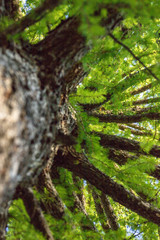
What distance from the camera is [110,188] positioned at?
7.20 ft

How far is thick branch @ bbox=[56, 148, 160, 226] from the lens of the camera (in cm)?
210

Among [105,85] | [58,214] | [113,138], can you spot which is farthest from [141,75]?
[58,214]

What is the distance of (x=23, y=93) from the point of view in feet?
3.59

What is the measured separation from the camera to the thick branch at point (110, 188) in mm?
2104

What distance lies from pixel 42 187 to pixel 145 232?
Result: 1.42 meters

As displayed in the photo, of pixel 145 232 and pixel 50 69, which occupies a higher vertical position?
pixel 50 69

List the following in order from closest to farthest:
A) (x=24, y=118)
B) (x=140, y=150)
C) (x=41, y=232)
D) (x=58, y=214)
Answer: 1. (x=24, y=118)
2. (x=41, y=232)
3. (x=58, y=214)
4. (x=140, y=150)

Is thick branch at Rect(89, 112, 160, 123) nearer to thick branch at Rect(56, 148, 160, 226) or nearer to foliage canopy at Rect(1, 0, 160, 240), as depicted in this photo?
foliage canopy at Rect(1, 0, 160, 240)

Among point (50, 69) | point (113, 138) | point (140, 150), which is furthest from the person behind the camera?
point (113, 138)

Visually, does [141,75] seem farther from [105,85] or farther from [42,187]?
[42,187]

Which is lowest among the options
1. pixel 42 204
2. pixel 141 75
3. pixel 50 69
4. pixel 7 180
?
pixel 7 180

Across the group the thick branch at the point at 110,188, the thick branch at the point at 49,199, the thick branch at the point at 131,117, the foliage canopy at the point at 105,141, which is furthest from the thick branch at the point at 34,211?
the thick branch at the point at 131,117

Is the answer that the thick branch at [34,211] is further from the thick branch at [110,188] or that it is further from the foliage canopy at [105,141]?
the thick branch at [110,188]

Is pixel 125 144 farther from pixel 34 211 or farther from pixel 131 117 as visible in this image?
pixel 34 211
